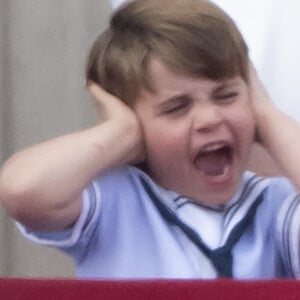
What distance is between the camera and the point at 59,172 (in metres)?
0.86

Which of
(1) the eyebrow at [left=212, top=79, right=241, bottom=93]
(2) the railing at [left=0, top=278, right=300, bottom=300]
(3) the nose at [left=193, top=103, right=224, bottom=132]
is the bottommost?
(2) the railing at [left=0, top=278, right=300, bottom=300]

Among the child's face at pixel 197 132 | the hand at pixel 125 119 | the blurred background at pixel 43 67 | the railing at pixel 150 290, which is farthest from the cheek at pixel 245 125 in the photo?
the blurred background at pixel 43 67

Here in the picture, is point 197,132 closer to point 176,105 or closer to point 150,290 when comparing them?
point 176,105

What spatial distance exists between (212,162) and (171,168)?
0.04 metres

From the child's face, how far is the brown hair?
1cm

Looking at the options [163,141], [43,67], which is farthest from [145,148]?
[43,67]

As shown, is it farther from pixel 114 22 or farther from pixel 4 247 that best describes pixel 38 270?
pixel 114 22

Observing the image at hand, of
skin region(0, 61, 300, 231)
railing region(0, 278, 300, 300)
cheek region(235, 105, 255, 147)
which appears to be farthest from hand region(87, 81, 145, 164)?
railing region(0, 278, 300, 300)

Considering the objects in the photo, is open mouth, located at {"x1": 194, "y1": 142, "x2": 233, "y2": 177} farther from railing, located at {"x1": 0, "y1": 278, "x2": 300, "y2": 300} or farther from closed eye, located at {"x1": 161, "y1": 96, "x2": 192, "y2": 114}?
railing, located at {"x1": 0, "y1": 278, "x2": 300, "y2": 300}

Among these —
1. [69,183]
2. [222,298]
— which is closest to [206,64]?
[69,183]

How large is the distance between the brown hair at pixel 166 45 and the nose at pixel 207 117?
32 millimetres

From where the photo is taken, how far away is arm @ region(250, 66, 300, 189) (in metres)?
0.95

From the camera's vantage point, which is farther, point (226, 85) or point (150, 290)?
point (226, 85)

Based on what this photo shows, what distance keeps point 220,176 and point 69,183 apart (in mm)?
157
